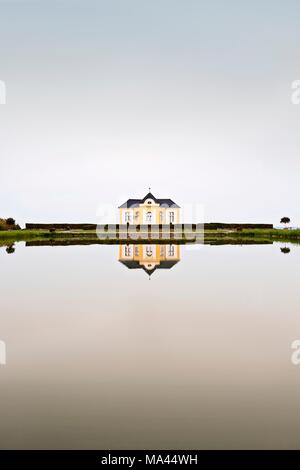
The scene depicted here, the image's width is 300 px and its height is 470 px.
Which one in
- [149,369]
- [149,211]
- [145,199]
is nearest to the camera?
[149,369]

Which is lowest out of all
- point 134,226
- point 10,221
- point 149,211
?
point 10,221

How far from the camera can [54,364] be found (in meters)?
5.36

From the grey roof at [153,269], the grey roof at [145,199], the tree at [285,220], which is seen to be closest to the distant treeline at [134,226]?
the grey roof at [145,199]

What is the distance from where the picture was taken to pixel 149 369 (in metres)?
5.20

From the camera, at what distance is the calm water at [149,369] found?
3.67 meters

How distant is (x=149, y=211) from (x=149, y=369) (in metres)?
67.9

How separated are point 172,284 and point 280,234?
125 ft
